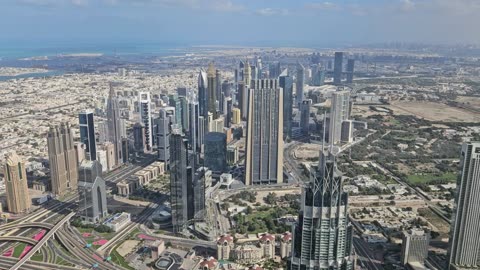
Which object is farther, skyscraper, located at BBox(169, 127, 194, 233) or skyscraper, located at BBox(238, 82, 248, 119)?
skyscraper, located at BBox(238, 82, 248, 119)

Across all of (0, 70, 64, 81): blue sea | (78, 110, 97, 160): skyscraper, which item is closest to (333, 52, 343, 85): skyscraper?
(78, 110, 97, 160): skyscraper

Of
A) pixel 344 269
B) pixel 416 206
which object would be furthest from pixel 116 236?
pixel 416 206

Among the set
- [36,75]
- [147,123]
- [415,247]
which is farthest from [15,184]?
[36,75]

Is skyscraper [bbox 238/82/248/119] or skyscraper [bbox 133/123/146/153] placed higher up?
skyscraper [bbox 238/82/248/119]

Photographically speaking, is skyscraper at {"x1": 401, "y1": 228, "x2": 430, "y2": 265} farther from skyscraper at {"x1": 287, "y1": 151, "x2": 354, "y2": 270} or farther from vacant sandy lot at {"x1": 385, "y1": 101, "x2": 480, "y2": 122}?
vacant sandy lot at {"x1": 385, "y1": 101, "x2": 480, "y2": 122}

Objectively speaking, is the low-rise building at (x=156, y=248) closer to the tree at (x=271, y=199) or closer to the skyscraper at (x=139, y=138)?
the tree at (x=271, y=199)

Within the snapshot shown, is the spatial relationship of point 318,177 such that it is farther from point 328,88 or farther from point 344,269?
point 328,88

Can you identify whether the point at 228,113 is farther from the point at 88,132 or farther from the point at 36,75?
the point at 36,75
